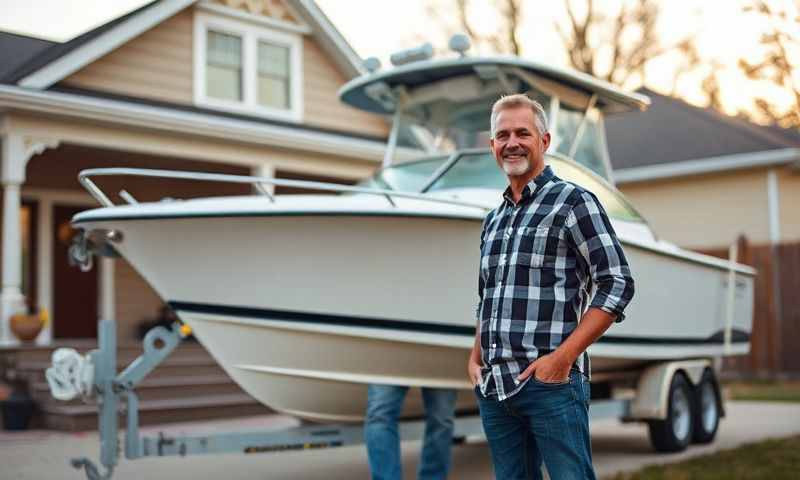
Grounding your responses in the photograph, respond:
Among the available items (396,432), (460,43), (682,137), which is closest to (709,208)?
(682,137)

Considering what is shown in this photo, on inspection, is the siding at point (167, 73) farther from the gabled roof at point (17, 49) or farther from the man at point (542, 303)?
the man at point (542, 303)

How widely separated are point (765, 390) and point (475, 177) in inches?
321

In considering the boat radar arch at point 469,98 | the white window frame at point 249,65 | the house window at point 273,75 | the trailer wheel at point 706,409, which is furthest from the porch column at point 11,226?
the trailer wheel at point 706,409

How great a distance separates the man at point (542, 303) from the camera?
2820 mm

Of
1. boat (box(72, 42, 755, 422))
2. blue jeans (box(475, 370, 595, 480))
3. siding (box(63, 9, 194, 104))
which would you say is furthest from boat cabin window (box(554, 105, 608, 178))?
siding (box(63, 9, 194, 104))

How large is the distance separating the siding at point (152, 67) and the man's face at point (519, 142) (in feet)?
28.0

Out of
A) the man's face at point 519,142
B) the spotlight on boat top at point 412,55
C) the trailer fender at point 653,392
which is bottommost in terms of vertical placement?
the trailer fender at point 653,392

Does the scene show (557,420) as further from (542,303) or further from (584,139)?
(584,139)

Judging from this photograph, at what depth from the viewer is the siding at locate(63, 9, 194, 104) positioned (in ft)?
35.3

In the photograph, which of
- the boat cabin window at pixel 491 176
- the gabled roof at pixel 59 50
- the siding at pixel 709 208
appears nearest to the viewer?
the boat cabin window at pixel 491 176

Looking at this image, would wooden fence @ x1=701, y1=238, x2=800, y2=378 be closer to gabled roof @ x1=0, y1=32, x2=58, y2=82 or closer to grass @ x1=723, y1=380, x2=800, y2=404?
grass @ x1=723, y1=380, x2=800, y2=404

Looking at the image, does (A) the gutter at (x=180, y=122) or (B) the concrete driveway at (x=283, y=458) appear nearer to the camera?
(B) the concrete driveway at (x=283, y=458)

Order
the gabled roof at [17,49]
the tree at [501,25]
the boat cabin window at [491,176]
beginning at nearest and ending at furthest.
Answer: the boat cabin window at [491,176]
the gabled roof at [17,49]
the tree at [501,25]

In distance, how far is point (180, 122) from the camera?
10594mm
